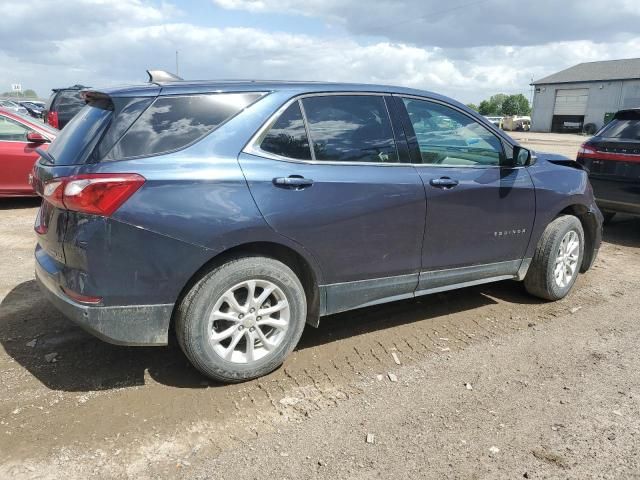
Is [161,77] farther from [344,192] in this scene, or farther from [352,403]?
[352,403]

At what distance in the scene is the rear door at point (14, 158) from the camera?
8047mm

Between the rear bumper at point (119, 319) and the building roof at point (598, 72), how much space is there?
52.2 meters

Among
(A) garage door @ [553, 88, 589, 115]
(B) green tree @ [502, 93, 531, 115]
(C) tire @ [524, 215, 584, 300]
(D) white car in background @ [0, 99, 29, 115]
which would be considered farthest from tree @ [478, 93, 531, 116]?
(C) tire @ [524, 215, 584, 300]

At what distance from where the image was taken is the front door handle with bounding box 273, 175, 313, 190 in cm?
315

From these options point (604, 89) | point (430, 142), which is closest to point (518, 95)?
point (604, 89)

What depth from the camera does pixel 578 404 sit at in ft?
10.4

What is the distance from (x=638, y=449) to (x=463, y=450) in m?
0.90

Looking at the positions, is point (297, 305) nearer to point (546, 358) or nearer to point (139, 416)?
point (139, 416)

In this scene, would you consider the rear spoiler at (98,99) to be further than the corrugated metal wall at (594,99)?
No

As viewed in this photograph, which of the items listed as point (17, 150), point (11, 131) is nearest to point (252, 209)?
point (17, 150)

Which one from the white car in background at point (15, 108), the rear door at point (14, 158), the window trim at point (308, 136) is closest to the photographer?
the window trim at point (308, 136)

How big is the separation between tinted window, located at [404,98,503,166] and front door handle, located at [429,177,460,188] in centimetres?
15

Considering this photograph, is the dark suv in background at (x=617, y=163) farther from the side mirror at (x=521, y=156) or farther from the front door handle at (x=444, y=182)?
the front door handle at (x=444, y=182)

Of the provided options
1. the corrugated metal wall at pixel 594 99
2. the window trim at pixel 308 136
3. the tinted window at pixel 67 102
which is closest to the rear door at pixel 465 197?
the window trim at pixel 308 136
